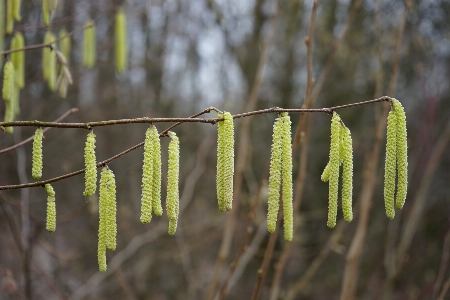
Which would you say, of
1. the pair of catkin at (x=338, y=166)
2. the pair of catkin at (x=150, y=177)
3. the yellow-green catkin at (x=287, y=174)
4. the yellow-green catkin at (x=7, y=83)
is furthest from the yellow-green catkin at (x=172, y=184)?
the yellow-green catkin at (x=7, y=83)

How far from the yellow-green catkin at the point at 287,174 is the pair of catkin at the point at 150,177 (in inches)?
11.6

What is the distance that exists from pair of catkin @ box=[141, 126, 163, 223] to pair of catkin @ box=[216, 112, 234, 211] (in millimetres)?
142

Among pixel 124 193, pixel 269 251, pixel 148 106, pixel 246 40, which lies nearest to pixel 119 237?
pixel 124 193

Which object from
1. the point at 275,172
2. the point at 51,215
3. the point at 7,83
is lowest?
the point at 51,215

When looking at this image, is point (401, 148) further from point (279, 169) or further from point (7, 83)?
point (7, 83)

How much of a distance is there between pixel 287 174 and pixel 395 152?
260 millimetres

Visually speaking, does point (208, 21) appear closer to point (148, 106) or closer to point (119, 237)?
point (148, 106)

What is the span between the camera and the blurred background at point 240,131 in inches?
175

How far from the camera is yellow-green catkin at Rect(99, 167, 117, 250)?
1.07 m

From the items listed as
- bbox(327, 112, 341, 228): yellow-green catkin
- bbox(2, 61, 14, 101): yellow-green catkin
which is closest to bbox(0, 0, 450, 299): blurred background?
bbox(2, 61, 14, 101): yellow-green catkin

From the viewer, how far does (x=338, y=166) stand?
1.09 m

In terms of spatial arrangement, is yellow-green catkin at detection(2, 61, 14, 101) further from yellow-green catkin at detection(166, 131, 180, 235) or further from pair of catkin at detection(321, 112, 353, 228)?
pair of catkin at detection(321, 112, 353, 228)

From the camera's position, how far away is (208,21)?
629 cm

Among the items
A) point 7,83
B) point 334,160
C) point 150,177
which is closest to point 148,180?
point 150,177
